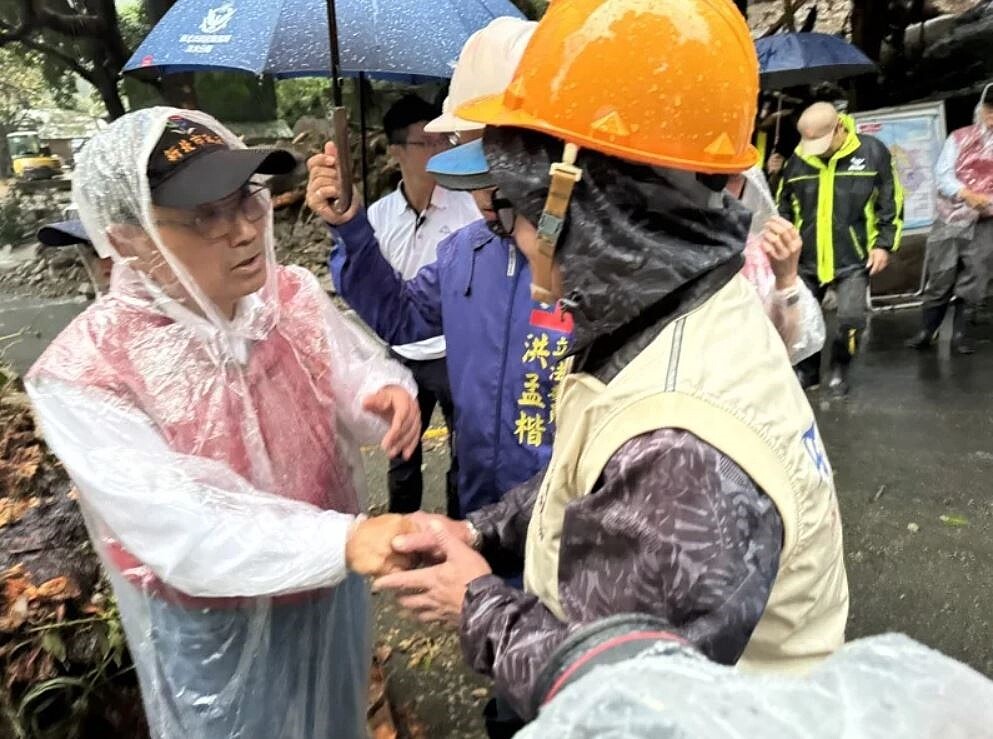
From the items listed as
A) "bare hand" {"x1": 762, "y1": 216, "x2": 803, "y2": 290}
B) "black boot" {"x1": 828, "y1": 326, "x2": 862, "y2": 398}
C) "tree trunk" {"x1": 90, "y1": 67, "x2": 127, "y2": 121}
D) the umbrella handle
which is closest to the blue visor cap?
the umbrella handle

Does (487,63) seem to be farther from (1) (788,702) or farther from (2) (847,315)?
(2) (847,315)

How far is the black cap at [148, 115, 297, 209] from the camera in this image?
1.65 m

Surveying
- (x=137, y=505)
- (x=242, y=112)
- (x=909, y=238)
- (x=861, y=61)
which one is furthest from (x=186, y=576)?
(x=242, y=112)

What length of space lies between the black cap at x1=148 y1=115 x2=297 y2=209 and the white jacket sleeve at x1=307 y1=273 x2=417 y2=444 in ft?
1.40

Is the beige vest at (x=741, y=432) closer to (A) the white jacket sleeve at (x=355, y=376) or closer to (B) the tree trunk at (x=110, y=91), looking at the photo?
(A) the white jacket sleeve at (x=355, y=376)

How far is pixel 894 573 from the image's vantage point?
147 inches

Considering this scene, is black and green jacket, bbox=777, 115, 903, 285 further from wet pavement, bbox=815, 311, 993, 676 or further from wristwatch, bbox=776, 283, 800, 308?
wristwatch, bbox=776, 283, 800, 308

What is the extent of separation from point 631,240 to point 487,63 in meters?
1.16

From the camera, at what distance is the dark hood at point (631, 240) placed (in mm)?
1141

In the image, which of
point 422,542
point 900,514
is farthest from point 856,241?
point 422,542

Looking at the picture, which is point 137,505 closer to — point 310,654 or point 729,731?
point 310,654

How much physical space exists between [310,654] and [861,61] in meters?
7.36

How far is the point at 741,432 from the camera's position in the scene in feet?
3.38

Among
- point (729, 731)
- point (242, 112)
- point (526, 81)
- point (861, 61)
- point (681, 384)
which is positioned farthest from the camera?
point (242, 112)
